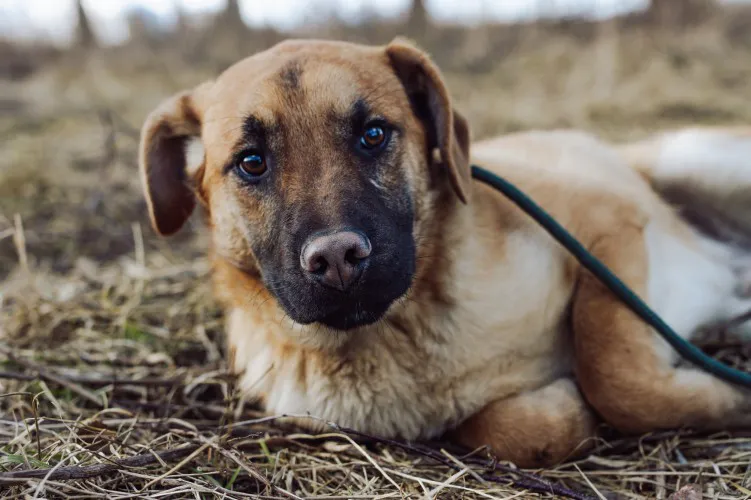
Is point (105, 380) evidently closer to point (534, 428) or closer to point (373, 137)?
point (373, 137)

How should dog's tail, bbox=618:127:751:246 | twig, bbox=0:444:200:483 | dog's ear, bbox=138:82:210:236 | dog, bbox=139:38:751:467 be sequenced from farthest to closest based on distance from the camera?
dog's tail, bbox=618:127:751:246 < dog's ear, bbox=138:82:210:236 < dog, bbox=139:38:751:467 < twig, bbox=0:444:200:483

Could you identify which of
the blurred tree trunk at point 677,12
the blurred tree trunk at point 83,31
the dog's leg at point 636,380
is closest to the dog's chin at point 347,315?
the dog's leg at point 636,380

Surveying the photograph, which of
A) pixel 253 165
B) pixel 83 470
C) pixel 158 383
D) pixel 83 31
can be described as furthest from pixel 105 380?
pixel 83 31

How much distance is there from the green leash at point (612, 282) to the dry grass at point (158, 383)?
27cm

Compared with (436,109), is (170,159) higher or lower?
lower

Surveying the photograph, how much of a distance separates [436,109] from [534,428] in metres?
1.40

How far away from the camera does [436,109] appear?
111 inches

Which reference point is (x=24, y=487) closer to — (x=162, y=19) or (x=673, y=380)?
(x=673, y=380)

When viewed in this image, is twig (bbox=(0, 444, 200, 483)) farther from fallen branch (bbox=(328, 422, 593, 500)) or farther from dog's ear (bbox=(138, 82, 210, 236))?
dog's ear (bbox=(138, 82, 210, 236))

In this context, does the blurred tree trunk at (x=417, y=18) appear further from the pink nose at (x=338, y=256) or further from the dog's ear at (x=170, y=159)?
the pink nose at (x=338, y=256)

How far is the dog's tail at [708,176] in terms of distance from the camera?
396 centimetres

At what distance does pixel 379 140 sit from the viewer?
104 inches

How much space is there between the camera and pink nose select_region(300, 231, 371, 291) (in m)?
2.14

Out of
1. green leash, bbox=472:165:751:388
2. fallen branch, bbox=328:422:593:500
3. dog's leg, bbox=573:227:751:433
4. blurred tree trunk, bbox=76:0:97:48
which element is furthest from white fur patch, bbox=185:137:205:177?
blurred tree trunk, bbox=76:0:97:48
